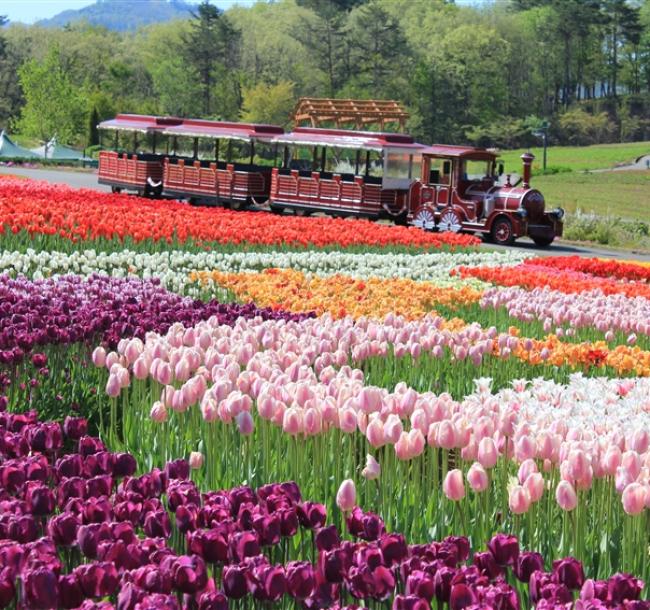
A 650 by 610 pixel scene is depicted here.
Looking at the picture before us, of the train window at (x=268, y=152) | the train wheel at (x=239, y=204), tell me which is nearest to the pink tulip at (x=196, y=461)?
the train window at (x=268, y=152)

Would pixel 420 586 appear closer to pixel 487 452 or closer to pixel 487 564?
pixel 487 564

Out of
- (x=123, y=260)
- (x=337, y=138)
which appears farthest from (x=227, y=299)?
(x=337, y=138)

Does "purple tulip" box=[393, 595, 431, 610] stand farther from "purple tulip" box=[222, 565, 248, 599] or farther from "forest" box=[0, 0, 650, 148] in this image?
"forest" box=[0, 0, 650, 148]

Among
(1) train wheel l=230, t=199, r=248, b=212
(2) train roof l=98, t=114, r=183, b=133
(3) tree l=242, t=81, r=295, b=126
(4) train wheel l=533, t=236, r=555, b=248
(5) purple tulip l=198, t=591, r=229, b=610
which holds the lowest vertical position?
(4) train wheel l=533, t=236, r=555, b=248

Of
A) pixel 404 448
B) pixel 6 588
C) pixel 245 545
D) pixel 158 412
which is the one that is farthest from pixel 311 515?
pixel 158 412

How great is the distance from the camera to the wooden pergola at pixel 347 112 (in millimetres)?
37625

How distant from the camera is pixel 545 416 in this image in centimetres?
494

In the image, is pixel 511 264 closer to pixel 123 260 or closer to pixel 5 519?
pixel 123 260

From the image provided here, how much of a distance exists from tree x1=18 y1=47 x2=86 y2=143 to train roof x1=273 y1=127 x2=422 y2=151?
141 ft

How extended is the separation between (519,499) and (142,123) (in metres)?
36.1

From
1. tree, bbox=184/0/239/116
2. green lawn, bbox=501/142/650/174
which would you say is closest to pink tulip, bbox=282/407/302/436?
green lawn, bbox=501/142/650/174

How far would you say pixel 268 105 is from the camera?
79.2 metres

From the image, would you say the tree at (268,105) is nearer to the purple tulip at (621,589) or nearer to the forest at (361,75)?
the forest at (361,75)

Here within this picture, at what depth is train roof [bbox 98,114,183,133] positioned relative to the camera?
37938mm
